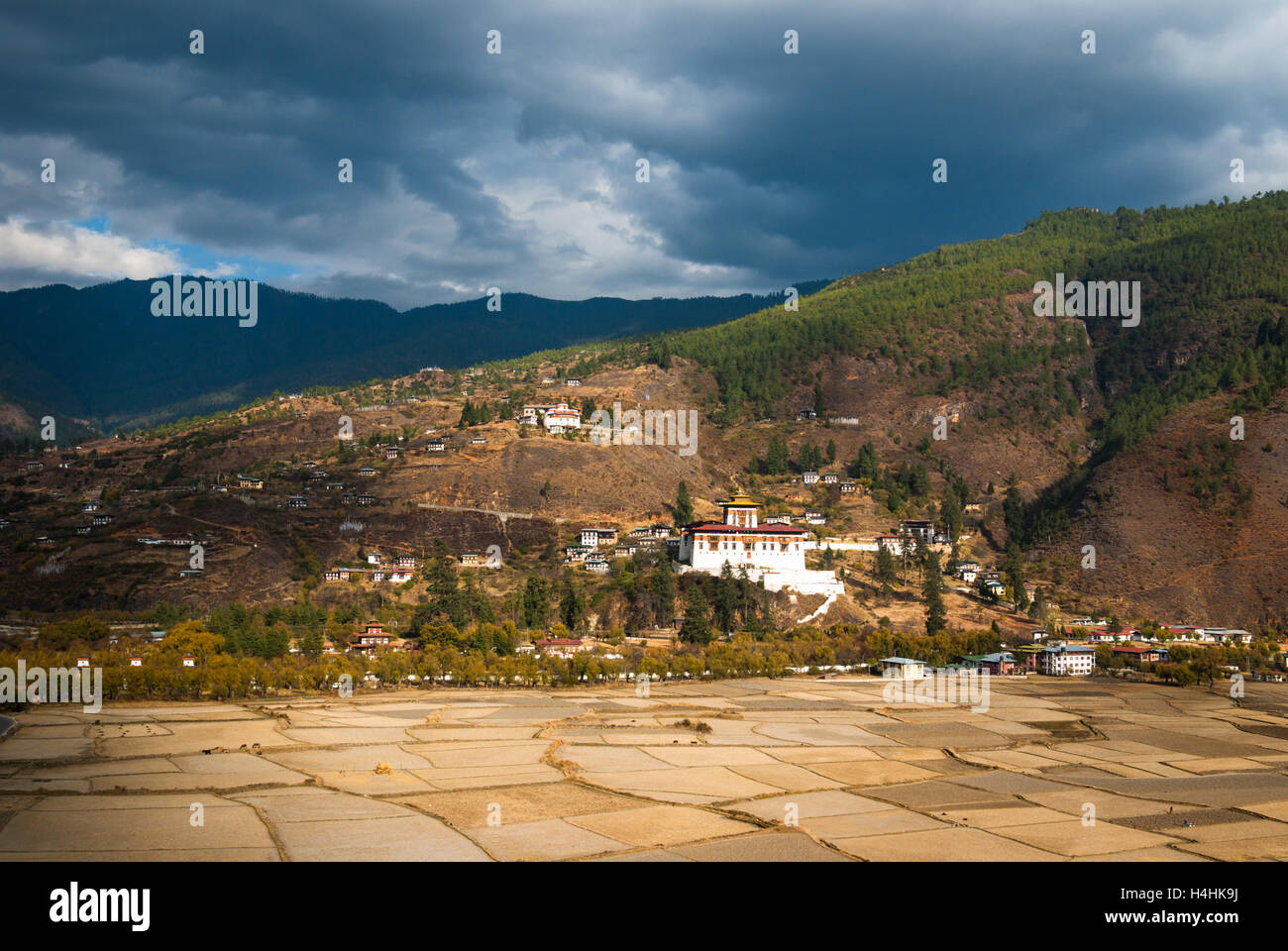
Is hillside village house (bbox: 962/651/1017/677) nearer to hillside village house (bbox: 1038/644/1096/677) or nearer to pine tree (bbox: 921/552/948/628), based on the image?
hillside village house (bbox: 1038/644/1096/677)

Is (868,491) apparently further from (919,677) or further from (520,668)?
(520,668)

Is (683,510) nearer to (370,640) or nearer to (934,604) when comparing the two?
(934,604)

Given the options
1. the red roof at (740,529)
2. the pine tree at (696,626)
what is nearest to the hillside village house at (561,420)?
the red roof at (740,529)

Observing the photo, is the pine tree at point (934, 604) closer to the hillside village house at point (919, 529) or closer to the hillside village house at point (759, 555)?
the hillside village house at point (759, 555)

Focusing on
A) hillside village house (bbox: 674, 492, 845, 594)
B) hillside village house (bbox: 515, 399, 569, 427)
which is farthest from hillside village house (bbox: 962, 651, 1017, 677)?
hillside village house (bbox: 515, 399, 569, 427)

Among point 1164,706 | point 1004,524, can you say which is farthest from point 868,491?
point 1164,706

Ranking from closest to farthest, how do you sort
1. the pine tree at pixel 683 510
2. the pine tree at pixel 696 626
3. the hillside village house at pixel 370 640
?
1. the hillside village house at pixel 370 640
2. the pine tree at pixel 696 626
3. the pine tree at pixel 683 510
